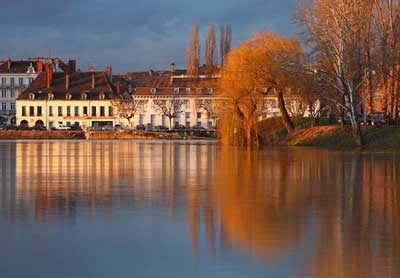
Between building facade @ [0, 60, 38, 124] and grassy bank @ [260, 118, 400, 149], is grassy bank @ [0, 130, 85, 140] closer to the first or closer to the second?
building facade @ [0, 60, 38, 124]

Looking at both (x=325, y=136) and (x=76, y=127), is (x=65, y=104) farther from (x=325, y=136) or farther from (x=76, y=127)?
(x=325, y=136)

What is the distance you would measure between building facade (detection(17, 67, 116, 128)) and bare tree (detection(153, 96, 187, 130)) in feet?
33.7

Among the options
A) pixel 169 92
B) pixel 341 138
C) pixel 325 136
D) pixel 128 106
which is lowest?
pixel 341 138

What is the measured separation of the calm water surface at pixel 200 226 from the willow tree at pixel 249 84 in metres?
33.9

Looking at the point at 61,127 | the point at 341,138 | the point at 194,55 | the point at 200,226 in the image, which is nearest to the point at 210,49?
the point at 194,55

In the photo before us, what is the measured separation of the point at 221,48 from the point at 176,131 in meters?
13.3

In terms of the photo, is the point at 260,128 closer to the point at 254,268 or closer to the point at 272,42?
the point at 272,42

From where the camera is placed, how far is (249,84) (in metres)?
61.9

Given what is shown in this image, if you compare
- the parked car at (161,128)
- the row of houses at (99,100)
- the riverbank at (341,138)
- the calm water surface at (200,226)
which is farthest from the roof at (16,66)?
the calm water surface at (200,226)

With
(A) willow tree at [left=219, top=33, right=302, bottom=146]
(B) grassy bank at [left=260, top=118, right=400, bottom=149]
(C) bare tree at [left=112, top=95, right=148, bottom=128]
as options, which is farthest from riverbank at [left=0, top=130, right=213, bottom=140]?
(A) willow tree at [left=219, top=33, right=302, bottom=146]

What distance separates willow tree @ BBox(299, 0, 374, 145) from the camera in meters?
52.7

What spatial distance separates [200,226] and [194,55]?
94.8m

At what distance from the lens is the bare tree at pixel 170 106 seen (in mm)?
113688

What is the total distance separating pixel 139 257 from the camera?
12.4 meters
